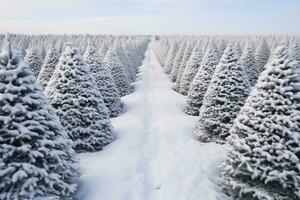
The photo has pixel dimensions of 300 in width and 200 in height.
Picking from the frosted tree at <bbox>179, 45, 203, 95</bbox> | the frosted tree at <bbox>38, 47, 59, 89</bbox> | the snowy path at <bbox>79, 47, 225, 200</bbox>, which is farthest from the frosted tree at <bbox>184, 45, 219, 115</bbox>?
the frosted tree at <bbox>38, 47, 59, 89</bbox>

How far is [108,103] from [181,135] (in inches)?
249

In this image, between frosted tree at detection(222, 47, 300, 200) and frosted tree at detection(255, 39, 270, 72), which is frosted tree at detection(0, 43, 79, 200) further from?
frosted tree at detection(255, 39, 270, 72)

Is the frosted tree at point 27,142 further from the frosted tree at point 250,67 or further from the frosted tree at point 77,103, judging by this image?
the frosted tree at point 250,67

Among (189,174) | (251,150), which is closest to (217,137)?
(189,174)

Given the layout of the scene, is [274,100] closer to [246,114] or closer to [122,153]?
[246,114]

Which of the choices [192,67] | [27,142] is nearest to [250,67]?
[192,67]

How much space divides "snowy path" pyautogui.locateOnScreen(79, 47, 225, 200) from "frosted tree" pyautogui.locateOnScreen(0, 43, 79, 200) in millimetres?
1796

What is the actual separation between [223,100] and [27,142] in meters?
8.96

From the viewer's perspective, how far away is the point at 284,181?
7.66 metres

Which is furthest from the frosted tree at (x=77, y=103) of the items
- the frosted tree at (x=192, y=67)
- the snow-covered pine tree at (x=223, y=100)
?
the frosted tree at (x=192, y=67)

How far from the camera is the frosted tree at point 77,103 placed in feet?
38.6

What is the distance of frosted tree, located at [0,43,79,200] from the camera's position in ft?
21.4

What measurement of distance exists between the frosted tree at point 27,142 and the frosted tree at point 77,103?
3.97 metres

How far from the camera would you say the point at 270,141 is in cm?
820
